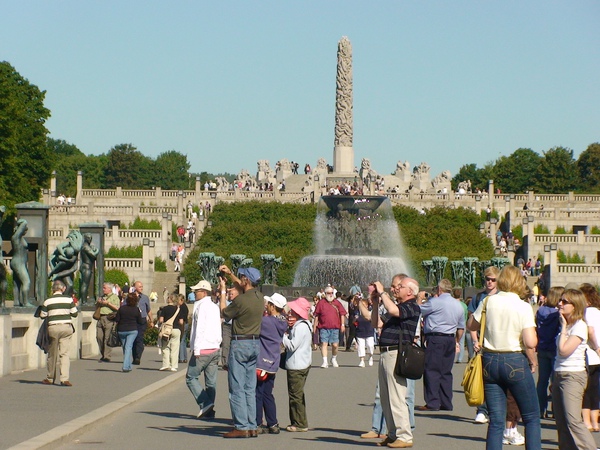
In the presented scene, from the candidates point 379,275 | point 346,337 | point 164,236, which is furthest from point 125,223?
point 346,337

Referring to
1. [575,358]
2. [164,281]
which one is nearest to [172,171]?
[164,281]

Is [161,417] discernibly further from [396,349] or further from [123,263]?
[123,263]

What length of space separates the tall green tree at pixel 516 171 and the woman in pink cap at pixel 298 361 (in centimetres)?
10832

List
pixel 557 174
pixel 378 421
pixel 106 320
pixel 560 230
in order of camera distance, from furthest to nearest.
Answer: pixel 557 174
pixel 560 230
pixel 106 320
pixel 378 421

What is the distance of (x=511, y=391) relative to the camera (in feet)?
36.6

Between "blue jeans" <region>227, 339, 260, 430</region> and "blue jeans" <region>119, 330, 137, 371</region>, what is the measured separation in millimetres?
9337

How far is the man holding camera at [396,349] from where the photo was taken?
1323cm

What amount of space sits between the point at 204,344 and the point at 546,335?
13.5ft

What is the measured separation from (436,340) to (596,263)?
157ft

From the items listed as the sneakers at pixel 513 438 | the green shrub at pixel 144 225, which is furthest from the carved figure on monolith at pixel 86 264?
the green shrub at pixel 144 225

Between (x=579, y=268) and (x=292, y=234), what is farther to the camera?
(x=292, y=234)

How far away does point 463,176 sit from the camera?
138875 millimetres

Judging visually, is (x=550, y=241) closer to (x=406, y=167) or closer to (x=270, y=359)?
(x=406, y=167)

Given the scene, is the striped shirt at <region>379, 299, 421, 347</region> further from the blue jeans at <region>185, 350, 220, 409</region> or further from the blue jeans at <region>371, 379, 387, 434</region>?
the blue jeans at <region>185, 350, 220, 409</region>
